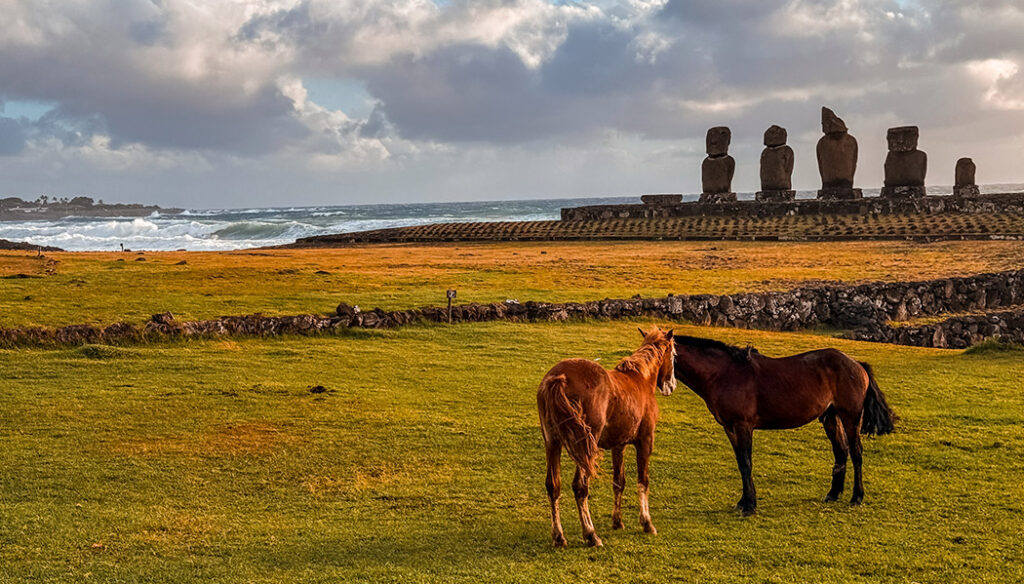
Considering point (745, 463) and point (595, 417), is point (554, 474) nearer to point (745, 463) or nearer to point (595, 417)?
point (595, 417)

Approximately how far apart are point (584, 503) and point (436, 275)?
24787 millimetres

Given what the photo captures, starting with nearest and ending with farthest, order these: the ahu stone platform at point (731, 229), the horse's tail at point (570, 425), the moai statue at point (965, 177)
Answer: the horse's tail at point (570, 425)
the ahu stone platform at point (731, 229)
the moai statue at point (965, 177)

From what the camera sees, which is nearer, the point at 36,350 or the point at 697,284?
the point at 36,350

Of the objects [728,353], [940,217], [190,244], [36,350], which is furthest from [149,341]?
[190,244]

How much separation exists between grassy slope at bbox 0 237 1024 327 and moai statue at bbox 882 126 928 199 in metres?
15.8

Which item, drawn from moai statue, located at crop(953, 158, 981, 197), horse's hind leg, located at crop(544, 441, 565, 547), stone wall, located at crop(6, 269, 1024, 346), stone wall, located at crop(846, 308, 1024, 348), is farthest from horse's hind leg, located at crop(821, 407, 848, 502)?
moai statue, located at crop(953, 158, 981, 197)

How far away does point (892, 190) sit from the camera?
59938mm

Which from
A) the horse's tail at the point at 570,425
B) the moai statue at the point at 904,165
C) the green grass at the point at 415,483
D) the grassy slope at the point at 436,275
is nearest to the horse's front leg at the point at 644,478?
the green grass at the point at 415,483

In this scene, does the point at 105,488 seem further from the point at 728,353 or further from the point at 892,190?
the point at 892,190

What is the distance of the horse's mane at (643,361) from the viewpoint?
8.27 metres

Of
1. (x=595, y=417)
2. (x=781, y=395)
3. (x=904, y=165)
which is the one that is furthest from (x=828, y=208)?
(x=595, y=417)

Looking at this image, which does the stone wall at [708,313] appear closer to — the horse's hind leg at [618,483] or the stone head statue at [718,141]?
the horse's hind leg at [618,483]

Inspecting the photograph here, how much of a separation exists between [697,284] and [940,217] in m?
29.1

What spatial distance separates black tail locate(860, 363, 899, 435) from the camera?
29.3ft
